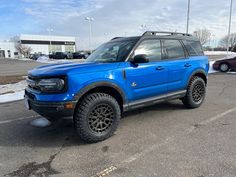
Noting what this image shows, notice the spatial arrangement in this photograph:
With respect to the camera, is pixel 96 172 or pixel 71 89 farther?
pixel 71 89

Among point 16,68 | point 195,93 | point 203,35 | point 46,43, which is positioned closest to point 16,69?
point 16,68

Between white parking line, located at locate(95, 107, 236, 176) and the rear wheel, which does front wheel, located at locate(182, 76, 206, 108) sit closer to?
white parking line, located at locate(95, 107, 236, 176)

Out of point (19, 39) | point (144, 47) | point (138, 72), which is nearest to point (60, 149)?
point (138, 72)

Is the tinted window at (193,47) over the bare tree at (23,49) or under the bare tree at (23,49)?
under

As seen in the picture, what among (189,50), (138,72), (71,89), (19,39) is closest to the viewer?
(71,89)

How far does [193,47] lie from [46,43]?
111 metres

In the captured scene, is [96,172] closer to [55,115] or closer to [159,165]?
[159,165]

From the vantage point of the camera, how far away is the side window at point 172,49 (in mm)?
5484

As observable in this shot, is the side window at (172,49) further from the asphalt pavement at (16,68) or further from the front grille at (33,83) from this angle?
the asphalt pavement at (16,68)

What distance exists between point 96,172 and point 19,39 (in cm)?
11067

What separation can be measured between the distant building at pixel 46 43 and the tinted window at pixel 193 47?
331 ft

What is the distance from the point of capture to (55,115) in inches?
158

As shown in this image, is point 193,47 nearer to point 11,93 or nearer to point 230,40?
point 11,93

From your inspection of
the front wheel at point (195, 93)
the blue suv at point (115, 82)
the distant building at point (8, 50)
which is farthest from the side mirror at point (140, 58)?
the distant building at point (8, 50)
